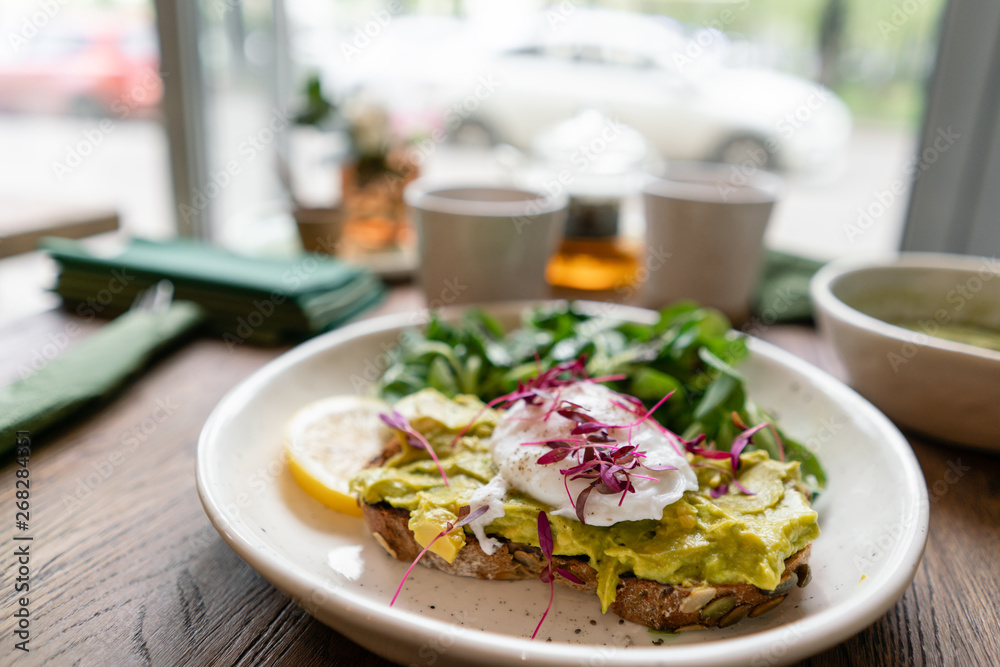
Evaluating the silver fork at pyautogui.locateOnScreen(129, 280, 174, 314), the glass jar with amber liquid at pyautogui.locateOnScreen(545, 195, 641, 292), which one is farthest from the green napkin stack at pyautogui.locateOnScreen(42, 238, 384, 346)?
the glass jar with amber liquid at pyautogui.locateOnScreen(545, 195, 641, 292)

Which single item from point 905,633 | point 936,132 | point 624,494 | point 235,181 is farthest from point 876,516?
point 235,181

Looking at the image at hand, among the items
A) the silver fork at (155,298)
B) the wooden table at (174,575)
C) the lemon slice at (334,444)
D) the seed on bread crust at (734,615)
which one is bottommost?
the wooden table at (174,575)

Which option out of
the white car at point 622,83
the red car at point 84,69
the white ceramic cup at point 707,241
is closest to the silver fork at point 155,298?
the red car at point 84,69

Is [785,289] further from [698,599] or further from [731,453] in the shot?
[698,599]

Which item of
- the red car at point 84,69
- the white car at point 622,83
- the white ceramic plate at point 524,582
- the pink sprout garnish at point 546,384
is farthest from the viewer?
the white car at point 622,83

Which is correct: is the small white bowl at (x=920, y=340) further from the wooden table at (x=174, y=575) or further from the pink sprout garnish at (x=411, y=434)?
the pink sprout garnish at (x=411, y=434)

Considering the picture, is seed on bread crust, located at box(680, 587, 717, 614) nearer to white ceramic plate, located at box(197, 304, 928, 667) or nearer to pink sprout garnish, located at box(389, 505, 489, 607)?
white ceramic plate, located at box(197, 304, 928, 667)

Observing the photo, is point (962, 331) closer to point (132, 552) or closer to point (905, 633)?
point (905, 633)
